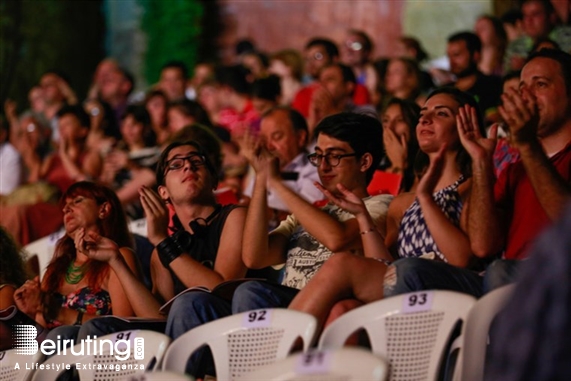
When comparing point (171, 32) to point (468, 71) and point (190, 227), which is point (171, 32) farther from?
point (190, 227)

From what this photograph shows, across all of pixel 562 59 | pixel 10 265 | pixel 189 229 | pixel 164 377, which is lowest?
pixel 164 377

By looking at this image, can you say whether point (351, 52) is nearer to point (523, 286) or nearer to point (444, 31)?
point (444, 31)

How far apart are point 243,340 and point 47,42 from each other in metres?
9.13

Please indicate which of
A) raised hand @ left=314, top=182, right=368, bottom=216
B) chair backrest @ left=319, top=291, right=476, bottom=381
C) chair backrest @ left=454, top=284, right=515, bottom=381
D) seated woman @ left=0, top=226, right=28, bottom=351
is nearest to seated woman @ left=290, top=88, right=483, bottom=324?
raised hand @ left=314, top=182, right=368, bottom=216

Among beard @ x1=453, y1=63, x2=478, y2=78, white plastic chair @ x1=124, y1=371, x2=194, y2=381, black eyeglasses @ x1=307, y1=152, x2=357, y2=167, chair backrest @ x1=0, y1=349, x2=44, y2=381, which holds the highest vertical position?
beard @ x1=453, y1=63, x2=478, y2=78

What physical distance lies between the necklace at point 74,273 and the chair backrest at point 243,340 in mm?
1363

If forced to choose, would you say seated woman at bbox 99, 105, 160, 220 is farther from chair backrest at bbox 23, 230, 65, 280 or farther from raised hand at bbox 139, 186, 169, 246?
raised hand at bbox 139, 186, 169, 246

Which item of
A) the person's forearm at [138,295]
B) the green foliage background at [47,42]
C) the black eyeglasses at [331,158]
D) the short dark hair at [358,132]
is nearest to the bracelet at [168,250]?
the person's forearm at [138,295]

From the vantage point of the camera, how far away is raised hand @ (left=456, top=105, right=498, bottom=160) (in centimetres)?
417

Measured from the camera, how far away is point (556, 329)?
177 cm

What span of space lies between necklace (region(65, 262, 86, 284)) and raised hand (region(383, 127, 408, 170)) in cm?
166

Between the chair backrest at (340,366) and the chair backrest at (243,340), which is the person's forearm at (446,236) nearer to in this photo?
the chair backrest at (243,340)

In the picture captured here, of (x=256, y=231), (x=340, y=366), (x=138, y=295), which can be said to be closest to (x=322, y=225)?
(x=256, y=231)

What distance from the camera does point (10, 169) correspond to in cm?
899
